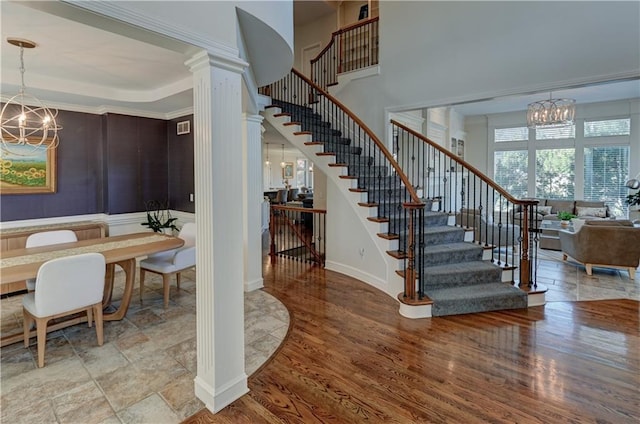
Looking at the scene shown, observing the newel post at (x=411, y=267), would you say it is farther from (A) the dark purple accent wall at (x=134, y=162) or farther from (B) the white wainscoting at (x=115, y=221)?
(A) the dark purple accent wall at (x=134, y=162)

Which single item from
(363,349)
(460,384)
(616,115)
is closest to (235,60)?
(363,349)

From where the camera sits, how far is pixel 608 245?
4836 mm

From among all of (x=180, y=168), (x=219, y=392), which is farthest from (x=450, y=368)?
(x=180, y=168)

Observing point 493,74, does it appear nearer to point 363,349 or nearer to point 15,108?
point 363,349

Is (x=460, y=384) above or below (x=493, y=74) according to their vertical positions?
below

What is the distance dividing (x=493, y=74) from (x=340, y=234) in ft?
10.1

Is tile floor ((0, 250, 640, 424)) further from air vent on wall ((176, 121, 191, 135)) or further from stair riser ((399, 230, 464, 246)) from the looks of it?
air vent on wall ((176, 121, 191, 135))

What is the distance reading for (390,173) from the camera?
551cm

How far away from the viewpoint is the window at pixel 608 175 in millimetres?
8258

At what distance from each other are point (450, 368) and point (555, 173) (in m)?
9.07

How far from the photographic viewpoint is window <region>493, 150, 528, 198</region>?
9.73 m

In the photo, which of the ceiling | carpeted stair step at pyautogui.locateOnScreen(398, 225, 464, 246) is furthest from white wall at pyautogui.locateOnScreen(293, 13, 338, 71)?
carpeted stair step at pyautogui.locateOnScreen(398, 225, 464, 246)

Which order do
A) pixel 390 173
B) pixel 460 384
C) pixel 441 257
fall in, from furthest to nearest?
1. pixel 390 173
2. pixel 441 257
3. pixel 460 384

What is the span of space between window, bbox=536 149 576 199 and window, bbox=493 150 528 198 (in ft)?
1.20
